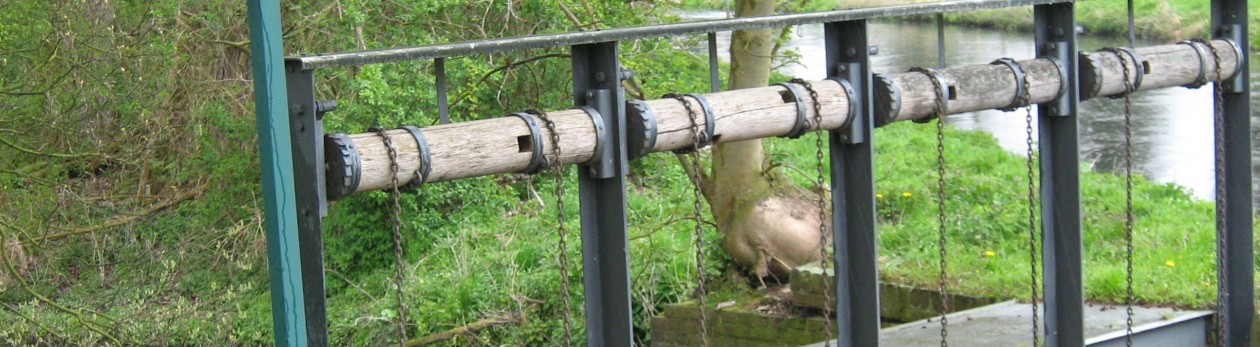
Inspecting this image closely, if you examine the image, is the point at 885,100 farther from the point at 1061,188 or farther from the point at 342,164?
the point at 342,164

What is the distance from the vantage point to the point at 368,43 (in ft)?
34.0

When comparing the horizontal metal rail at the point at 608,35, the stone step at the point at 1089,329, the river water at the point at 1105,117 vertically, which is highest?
the horizontal metal rail at the point at 608,35

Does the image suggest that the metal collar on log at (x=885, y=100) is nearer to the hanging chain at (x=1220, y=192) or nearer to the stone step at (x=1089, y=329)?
the stone step at (x=1089, y=329)

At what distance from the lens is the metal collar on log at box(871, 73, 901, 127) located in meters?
5.19

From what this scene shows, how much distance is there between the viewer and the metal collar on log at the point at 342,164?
3.73 meters

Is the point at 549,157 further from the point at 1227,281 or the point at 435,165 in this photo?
the point at 1227,281

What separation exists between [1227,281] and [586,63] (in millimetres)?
4297

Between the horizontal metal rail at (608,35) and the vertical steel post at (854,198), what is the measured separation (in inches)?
6.0

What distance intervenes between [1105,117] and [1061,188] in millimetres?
15036

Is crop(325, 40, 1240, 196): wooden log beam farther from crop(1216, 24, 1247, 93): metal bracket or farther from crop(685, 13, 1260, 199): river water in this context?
crop(685, 13, 1260, 199): river water

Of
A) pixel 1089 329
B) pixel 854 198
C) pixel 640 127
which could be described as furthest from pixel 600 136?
pixel 1089 329

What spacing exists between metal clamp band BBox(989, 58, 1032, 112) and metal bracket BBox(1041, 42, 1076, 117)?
215mm

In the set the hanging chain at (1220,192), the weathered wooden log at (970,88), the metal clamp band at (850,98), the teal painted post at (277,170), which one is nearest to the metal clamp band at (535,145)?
the teal painted post at (277,170)

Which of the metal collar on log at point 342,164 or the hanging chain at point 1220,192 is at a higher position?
the metal collar on log at point 342,164
